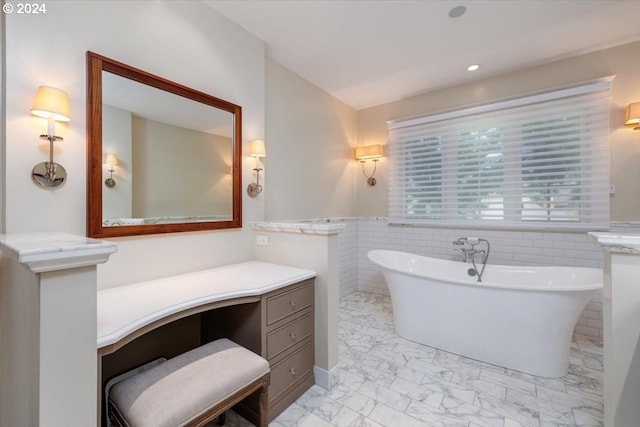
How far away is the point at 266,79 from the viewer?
2.67 m

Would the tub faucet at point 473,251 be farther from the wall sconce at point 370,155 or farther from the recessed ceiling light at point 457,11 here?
the recessed ceiling light at point 457,11

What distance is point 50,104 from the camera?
1284 mm

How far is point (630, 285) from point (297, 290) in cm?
→ 173

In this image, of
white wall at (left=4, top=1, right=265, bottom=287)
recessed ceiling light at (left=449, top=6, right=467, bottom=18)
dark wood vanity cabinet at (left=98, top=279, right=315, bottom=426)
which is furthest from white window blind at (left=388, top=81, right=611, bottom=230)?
dark wood vanity cabinet at (left=98, top=279, right=315, bottom=426)

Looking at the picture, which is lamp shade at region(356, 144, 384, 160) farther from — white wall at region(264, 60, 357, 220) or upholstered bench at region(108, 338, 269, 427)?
upholstered bench at region(108, 338, 269, 427)

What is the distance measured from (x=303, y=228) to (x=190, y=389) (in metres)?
1.13

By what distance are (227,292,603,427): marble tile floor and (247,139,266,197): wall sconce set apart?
160 centimetres

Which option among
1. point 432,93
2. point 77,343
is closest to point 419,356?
point 77,343

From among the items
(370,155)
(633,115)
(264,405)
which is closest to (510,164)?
(633,115)

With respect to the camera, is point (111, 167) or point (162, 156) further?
point (162, 156)

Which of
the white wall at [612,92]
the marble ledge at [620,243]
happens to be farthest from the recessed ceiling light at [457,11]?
the marble ledge at [620,243]

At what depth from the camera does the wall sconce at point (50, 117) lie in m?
1.28

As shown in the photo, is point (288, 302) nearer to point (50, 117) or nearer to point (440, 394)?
point (440, 394)

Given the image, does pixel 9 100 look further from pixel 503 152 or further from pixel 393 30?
pixel 503 152
